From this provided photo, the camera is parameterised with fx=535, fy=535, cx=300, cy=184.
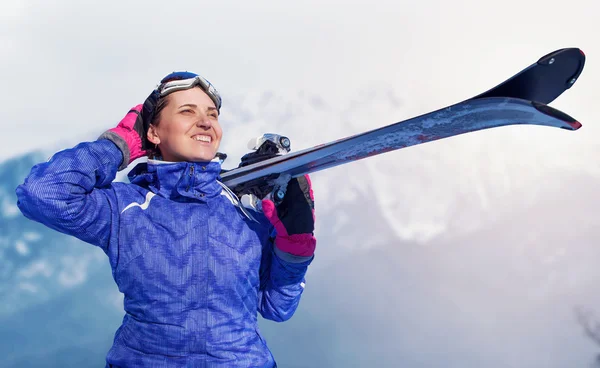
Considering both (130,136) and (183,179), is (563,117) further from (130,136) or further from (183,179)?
(130,136)

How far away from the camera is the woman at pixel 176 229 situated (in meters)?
2.34

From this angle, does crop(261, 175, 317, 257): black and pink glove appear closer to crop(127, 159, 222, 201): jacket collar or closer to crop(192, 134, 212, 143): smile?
crop(127, 159, 222, 201): jacket collar

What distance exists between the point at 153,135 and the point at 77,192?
59 centimetres

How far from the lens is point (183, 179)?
8.33 feet

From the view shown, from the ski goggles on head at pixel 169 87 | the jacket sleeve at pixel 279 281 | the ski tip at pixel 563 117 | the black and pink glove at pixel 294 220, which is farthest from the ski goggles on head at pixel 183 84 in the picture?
the ski tip at pixel 563 117

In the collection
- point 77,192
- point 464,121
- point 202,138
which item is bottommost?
point 464,121

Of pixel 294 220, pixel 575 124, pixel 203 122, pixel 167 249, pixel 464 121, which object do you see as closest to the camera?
pixel 575 124

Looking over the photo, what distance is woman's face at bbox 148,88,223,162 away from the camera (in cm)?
264

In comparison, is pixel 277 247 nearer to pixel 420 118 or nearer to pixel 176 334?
pixel 176 334

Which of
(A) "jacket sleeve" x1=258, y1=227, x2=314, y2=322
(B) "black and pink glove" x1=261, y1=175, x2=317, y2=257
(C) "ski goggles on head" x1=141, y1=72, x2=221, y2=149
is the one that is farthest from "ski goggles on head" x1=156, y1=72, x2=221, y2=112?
Answer: (A) "jacket sleeve" x1=258, y1=227, x2=314, y2=322

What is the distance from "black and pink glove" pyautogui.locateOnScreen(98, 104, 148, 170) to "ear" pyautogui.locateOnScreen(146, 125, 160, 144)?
0.03 meters

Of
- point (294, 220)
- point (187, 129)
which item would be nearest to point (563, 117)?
point (294, 220)

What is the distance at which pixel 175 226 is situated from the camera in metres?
2.50

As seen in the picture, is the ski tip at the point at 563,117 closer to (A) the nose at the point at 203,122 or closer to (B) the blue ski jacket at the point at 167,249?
(B) the blue ski jacket at the point at 167,249
